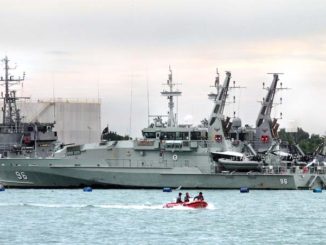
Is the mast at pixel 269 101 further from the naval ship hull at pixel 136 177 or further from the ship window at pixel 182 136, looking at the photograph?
the ship window at pixel 182 136

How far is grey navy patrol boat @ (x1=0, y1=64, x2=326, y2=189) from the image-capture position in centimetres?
10594

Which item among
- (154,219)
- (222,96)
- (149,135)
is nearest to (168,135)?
(149,135)

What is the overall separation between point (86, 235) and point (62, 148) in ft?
150

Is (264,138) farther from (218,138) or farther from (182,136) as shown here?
(182,136)

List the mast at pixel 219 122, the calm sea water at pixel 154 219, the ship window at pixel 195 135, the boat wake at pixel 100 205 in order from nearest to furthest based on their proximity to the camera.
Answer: the calm sea water at pixel 154 219, the boat wake at pixel 100 205, the ship window at pixel 195 135, the mast at pixel 219 122

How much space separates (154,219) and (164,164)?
30.7m

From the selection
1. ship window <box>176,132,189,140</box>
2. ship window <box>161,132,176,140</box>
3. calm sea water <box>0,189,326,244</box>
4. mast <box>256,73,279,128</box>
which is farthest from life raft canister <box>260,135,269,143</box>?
calm sea water <box>0,189,326,244</box>

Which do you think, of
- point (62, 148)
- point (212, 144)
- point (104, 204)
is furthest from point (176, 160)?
point (104, 204)

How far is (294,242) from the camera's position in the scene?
212ft

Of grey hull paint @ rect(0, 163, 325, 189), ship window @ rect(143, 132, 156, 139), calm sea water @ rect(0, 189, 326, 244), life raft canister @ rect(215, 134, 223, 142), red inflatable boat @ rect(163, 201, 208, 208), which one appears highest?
ship window @ rect(143, 132, 156, 139)

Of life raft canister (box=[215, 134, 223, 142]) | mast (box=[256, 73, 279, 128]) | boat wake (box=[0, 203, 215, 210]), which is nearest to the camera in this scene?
boat wake (box=[0, 203, 215, 210])

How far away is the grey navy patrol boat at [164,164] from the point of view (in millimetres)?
105938

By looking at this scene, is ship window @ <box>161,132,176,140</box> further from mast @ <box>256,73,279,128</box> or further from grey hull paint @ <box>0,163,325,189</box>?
mast @ <box>256,73,279,128</box>

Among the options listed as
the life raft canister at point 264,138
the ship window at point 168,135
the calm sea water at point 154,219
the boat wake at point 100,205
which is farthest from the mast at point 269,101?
the boat wake at point 100,205
